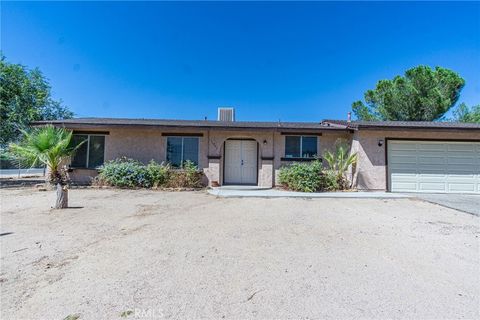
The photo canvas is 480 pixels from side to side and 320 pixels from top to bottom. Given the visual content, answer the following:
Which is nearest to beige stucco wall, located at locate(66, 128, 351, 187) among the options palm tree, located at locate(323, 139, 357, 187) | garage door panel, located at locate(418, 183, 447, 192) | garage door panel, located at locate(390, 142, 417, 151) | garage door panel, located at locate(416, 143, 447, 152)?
palm tree, located at locate(323, 139, 357, 187)

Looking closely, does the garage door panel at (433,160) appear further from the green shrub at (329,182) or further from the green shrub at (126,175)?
the green shrub at (126,175)

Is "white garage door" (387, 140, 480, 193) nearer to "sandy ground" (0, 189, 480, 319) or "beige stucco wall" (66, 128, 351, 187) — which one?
"beige stucco wall" (66, 128, 351, 187)

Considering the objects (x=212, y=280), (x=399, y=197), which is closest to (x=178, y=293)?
(x=212, y=280)

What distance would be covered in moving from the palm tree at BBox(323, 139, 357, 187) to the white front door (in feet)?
11.5

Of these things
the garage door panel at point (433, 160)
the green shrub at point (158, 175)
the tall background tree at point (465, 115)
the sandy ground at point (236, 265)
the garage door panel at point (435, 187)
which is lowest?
the sandy ground at point (236, 265)

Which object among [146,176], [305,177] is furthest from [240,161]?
[146,176]

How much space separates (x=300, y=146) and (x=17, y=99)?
51.9 ft

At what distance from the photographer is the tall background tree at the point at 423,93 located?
17844 millimetres

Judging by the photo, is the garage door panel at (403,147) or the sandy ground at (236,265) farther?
the garage door panel at (403,147)

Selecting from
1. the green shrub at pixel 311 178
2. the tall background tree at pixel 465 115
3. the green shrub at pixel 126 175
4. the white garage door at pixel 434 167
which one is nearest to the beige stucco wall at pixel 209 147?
the green shrub at pixel 311 178

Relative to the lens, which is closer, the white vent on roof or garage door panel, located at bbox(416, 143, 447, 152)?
garage door panel, located at bbox(416, 143, 447, 152)

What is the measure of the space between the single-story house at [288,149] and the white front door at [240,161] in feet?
0.17

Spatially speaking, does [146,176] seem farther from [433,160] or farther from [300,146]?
[433,160]

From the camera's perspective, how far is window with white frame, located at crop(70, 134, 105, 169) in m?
11.8
